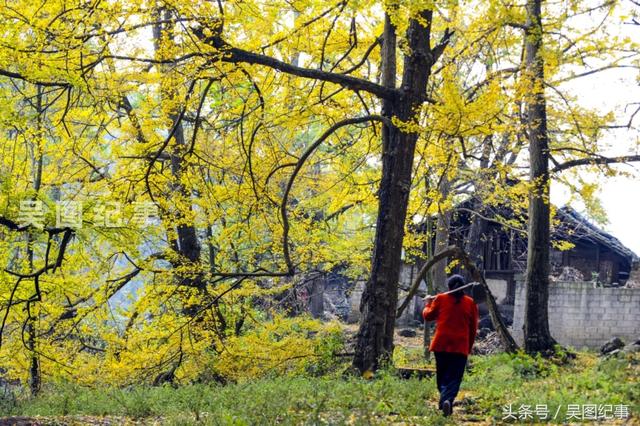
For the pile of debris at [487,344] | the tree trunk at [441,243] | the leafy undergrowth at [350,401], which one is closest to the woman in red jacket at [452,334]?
the leafy undergrowth at [350,401]

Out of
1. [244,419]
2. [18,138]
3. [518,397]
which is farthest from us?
[18,138]

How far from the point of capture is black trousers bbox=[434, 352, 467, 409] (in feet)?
26.7

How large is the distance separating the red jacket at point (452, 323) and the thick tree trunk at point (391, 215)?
3.21 meters

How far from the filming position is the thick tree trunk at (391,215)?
11.6m

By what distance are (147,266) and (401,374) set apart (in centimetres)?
502

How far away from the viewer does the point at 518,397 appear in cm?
920

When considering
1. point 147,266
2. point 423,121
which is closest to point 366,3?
point 423,121

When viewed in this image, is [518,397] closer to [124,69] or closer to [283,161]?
[283,161]

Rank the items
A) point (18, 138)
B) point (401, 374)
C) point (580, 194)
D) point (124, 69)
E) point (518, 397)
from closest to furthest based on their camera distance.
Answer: point (518, 397) < point (401, 374) < point (18, 138) < point (124, 69) < point (580, 194)

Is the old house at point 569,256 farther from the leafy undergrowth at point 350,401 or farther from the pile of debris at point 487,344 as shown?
the leafy undergrowth at point 350,401

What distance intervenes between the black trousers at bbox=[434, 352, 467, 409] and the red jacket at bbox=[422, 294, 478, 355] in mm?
111

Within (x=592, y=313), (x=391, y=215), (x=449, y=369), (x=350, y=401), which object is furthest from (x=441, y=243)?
(x=350, y=401)

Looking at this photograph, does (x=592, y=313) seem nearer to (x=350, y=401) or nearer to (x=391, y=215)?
(x=391, y=215)

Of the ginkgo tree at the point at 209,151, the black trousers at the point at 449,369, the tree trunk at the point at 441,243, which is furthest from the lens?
the tree trunk at the point at 441,243
